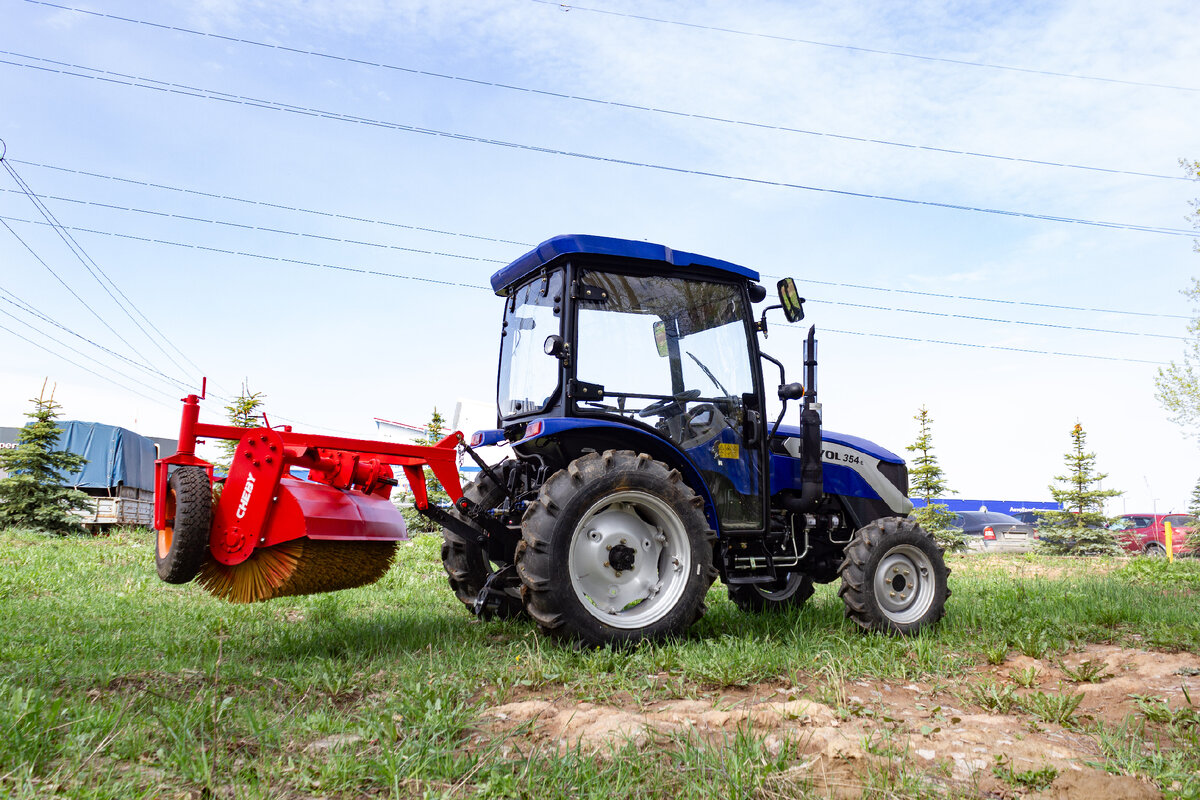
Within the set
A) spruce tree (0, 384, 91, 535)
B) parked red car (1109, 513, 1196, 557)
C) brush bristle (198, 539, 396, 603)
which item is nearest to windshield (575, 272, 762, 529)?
brush bristle (198, 539, 396, 603)

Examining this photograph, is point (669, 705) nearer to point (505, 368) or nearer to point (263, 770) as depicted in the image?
point (263, 770)

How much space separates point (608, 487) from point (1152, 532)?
24338 millimetres

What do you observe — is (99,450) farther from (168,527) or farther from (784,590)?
(784,590)

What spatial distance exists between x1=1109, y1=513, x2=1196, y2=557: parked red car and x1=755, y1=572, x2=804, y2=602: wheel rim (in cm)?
1729

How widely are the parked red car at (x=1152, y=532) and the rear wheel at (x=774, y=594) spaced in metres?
17.2

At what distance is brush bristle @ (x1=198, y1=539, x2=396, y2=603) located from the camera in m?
4.05

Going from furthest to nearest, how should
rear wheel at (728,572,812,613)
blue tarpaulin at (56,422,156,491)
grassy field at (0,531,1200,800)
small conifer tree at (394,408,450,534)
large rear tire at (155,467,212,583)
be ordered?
1. blue tarpaulin at (56,422,156,491)
2. small conifer tree at (394,408,450,534)
3. rear wheel at (728,572,812,613)
4. large rear tire at (155,467,212,583)
5. grassy field at (0,531,1200,800)

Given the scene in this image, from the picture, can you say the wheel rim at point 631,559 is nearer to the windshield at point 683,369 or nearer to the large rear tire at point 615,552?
the large rear tire at point 615,552

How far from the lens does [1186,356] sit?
20.9 m

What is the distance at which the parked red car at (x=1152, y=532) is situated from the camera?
19781 mm

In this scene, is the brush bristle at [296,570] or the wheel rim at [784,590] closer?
the brush bristle at [296,570]

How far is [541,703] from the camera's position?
342cm

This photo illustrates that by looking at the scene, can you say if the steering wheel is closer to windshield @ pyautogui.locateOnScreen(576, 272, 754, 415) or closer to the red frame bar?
windshield @ pyautogui.locateOnScreen(576, 272, 754, 415)

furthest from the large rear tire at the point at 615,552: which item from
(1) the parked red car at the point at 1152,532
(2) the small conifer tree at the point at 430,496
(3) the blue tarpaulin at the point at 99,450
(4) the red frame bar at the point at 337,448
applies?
(3) the blue tarpaulin at the point at 99,450
